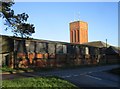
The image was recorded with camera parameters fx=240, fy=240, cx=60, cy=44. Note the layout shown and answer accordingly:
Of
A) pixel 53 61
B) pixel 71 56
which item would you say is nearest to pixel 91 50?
pixel 71 56

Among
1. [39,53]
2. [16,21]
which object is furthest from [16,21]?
[39,53]

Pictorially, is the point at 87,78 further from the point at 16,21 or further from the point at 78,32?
the point at 78,32

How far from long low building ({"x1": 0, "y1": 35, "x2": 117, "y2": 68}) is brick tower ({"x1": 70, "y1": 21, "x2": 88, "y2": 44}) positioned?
4042 cm

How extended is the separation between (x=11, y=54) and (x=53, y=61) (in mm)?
9061

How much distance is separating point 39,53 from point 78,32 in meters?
56.0

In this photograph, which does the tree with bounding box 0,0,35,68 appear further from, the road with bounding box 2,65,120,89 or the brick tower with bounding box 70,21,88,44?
the brick tower with bounding box 70,21,88,44

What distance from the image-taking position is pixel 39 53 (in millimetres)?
39406

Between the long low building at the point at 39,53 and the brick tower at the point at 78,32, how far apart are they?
40.4 m

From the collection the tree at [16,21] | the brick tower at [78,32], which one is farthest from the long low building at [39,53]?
the brick tower at [78,32]

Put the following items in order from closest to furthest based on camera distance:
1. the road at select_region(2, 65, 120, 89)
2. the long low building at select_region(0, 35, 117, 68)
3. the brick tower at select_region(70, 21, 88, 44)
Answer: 1. the road at select_region(2, 65, 120, 89)
2. the long low building at select_region(0, 35, 117, 68)
3. the brick tower at select_region(70, 21, 88, 44)

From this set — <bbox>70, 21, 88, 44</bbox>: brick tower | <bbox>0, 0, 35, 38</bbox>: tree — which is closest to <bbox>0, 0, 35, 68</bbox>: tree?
<bbox>0, 0, 35, 38</bbox>: tree

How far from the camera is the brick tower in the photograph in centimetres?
9294

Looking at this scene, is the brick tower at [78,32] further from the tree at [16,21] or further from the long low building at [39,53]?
the tree at [16,21]

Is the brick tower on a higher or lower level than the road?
higher
